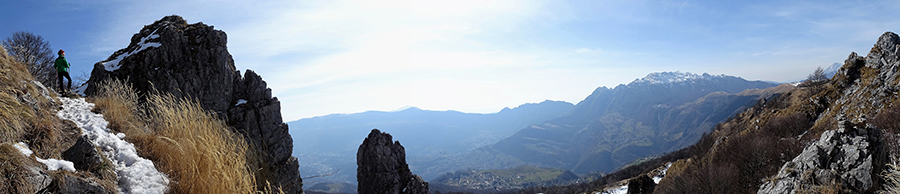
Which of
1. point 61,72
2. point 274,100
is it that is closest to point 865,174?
point 61,72

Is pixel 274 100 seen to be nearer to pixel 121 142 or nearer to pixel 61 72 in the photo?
pixel 61 72

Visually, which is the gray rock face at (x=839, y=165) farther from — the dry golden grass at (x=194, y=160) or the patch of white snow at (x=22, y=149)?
the patch of white snow at (x=22, y=149)

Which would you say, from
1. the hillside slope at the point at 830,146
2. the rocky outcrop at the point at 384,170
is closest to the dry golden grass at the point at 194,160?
the hillside slope at the point at 830,146

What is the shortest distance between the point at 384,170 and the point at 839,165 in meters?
32.4

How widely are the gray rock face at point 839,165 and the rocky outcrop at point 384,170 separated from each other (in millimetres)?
27966

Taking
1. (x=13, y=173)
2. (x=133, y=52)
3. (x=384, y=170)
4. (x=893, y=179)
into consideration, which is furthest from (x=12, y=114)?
(x=384, y=170)

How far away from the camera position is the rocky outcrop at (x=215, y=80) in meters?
23.7

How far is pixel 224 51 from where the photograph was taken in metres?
27.3

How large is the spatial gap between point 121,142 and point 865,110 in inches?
1833

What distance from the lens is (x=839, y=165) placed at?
15141 millimetres

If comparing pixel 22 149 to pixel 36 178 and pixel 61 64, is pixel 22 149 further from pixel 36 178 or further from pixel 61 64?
pixel 61 64

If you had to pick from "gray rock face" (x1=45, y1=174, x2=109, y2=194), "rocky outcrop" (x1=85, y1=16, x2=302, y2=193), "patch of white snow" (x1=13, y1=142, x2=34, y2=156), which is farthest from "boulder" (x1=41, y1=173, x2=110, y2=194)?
"rocky outcrop" (x1=85, y1=16, x2=302, y2=193)

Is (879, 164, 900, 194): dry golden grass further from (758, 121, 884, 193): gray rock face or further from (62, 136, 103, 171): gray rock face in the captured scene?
(62, 136, 103, 171): gray rock face

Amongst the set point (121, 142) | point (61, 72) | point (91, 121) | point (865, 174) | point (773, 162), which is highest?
Answer: point (61, 72)
